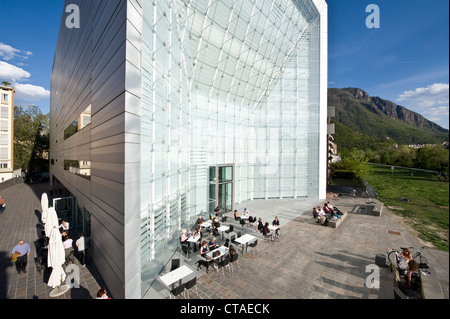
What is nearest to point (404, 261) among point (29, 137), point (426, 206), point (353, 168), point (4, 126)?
point (426, 206)

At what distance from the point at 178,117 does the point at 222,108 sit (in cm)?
849

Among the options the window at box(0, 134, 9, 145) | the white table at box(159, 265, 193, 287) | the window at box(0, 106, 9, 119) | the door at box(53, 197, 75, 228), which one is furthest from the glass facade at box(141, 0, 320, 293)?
the window at box(0, 106, 9, 119)

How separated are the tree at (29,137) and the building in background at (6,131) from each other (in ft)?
17.3

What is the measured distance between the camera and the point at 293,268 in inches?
344

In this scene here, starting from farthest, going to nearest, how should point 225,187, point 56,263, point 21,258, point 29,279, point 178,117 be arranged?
point 225,187 < point 178,117 < point 21,258 < point 29,279 < point 56,263

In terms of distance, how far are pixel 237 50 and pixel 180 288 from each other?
1839cm

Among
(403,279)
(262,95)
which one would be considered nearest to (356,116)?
(262,95)

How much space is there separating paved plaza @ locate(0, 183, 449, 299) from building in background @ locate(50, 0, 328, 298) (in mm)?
2125

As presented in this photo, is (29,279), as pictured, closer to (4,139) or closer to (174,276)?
(174,276)

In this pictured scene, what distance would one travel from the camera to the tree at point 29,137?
140 feet

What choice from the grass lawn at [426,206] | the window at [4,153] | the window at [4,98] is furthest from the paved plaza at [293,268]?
the window at [4,98]

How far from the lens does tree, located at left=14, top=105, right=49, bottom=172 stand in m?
42.5

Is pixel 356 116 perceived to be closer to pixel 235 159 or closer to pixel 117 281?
pixel 235 159

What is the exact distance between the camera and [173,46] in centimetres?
1040
